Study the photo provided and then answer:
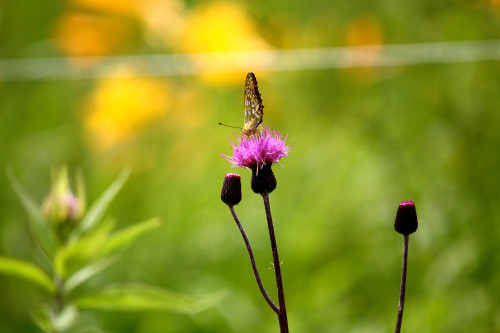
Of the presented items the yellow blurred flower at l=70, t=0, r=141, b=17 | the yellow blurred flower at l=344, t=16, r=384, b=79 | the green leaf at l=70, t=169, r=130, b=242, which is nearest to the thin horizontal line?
the yellow blurred flower at l=344, t=16, r=384, b=79

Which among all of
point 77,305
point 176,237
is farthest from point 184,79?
point 77,305

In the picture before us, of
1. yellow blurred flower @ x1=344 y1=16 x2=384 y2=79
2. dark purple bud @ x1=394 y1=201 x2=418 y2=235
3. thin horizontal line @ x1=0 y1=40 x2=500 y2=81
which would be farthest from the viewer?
yellow blurred flower @ x1=344 y1=16 x2=384 y2=79

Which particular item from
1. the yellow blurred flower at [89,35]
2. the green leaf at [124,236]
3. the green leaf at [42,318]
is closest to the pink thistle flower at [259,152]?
the green leaf at [124,236]

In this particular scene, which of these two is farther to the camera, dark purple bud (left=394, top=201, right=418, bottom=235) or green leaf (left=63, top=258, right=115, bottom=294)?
green leaf (left=63, top=258, right=115, bottom=294)

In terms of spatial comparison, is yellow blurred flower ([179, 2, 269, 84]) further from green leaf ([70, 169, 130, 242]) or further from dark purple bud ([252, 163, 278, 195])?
dark purple bud ([252, 163, 278, 195])

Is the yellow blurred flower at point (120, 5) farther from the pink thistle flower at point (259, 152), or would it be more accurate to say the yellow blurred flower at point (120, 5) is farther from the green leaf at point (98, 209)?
the pink thistle flower at point (259, 152)

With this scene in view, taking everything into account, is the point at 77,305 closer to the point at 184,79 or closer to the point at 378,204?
the point at 378,204

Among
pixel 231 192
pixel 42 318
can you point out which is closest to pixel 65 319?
pixel 42 318

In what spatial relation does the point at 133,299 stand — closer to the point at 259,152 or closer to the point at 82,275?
the point at 82,275
